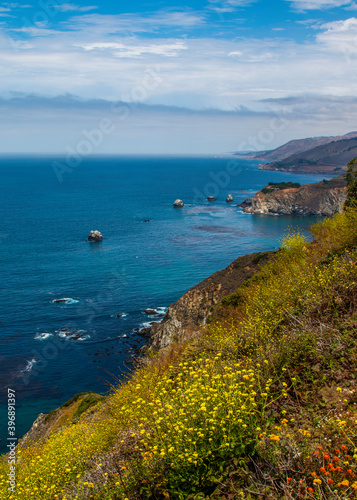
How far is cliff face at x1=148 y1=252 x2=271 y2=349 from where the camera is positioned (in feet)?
141

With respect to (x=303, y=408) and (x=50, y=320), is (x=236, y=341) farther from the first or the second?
(x=50, y=320)

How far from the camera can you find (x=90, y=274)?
74625mm

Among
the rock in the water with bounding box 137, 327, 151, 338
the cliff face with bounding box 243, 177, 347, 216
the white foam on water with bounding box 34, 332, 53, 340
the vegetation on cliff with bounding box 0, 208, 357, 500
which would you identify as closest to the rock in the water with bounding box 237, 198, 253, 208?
the cliff face with bounding box 243, 177, 347, 216

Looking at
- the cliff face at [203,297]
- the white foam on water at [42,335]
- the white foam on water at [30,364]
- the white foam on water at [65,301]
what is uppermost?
the cliff face at [203,297]

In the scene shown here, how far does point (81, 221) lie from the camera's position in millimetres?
123625

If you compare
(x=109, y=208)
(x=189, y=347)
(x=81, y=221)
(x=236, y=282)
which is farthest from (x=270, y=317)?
(x=109, y=208)

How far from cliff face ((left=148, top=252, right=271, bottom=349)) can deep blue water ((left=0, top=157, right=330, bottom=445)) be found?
6296 mm

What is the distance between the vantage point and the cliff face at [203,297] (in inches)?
1688

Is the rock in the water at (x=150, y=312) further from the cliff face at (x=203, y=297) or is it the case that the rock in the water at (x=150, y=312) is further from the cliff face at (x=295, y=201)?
the cliff face at (x=295, y=201)

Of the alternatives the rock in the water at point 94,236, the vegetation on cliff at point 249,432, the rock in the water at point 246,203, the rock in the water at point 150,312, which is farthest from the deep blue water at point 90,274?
the vegetation on cliff at point 249,432

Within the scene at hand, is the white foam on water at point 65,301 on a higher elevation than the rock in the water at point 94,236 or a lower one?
lower

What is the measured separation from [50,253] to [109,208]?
6197 cm

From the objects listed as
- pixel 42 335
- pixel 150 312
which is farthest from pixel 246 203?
pixel 42 335

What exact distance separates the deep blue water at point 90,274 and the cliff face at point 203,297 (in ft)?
20.7
